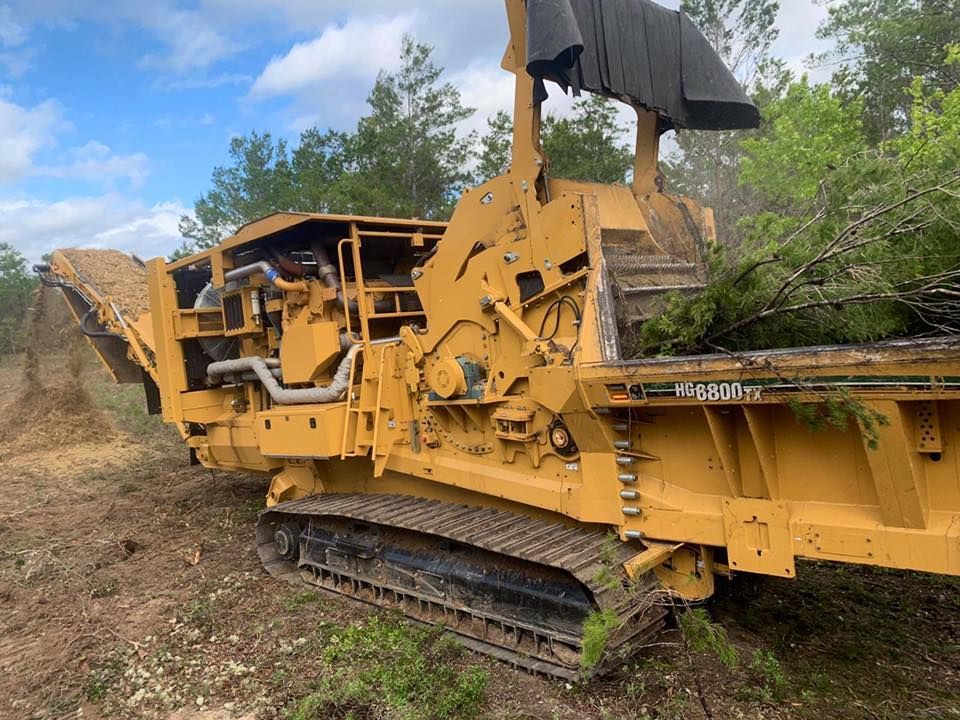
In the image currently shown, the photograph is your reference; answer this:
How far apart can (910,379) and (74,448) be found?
12.5 metres

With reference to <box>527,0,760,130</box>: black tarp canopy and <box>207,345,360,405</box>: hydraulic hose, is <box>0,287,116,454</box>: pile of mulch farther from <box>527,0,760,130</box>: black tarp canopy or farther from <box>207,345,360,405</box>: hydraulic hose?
<box>527,0,760,130</box>: black tarp canopy

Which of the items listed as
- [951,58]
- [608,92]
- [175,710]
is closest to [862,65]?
[951,58]

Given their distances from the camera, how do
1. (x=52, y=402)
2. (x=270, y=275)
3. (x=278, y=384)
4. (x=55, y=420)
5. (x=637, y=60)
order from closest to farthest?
(x=637, y=60)
(x=270, y=275)
(x=278, y=384)
(x=55, y=420)
(x=52, y=402)

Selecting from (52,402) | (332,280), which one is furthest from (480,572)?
(52,402)

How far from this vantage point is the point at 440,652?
4043 millimetres

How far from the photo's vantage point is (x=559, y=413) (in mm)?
3887

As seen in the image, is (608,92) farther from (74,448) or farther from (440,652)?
(74,448)

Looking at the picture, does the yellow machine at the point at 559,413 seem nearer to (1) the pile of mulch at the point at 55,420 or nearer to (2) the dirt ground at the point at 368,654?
(2) the dirt ground at the point at 368,654

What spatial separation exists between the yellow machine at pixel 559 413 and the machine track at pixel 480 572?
0.02 m

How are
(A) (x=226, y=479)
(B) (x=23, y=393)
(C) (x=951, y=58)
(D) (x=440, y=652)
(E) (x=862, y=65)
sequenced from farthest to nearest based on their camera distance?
(E) (x=862, y=65) → (B) (x=23, y=393) → (A) (x=226, y=479) → (C) (x=951, y=58) → (D) (x=440, y=652)

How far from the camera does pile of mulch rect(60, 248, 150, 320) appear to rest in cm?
841

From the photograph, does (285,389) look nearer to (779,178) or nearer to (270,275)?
(270,275)

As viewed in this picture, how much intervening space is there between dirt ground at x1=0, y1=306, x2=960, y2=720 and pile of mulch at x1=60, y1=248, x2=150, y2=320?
10.4 feet

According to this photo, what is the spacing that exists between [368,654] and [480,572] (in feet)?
2.66
